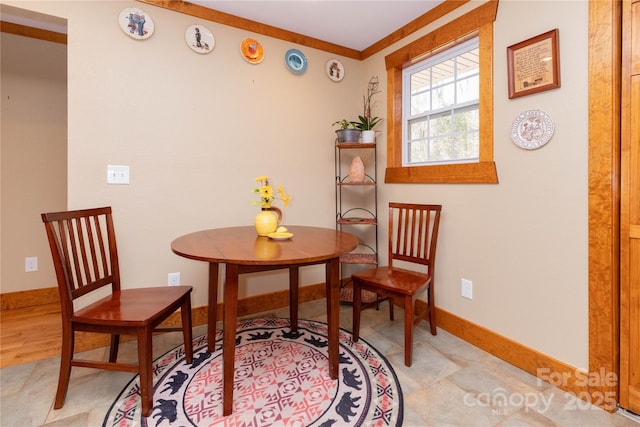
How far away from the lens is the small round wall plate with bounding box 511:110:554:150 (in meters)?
1.71

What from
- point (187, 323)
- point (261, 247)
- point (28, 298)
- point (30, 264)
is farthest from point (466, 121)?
point (28, 298)

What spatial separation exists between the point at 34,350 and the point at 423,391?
249 cm

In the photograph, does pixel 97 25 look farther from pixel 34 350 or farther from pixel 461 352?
pixel 461 352

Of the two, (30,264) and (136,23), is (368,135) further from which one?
(30,264)

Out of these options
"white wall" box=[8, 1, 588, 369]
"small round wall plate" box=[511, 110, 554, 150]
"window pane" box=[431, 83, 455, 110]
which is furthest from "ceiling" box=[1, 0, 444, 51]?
"small round wall plate" box=[511, 110, 554, 150]

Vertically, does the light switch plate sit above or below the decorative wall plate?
below

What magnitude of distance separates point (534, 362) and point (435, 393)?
2.13 ft

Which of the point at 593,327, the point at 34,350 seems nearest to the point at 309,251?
the point at 593,327

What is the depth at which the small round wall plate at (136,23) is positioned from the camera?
2117mm

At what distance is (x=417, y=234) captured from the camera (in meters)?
2.47

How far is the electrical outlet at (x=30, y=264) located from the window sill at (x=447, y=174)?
10.8ft

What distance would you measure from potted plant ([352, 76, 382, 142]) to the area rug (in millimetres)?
1746

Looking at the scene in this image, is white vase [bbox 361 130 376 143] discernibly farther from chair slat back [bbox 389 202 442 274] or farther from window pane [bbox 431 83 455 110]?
chair slat back [bbox 389 202 442 274]

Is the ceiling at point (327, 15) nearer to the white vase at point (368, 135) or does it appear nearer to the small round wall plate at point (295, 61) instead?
the small round wall plate at point (295, 61)
